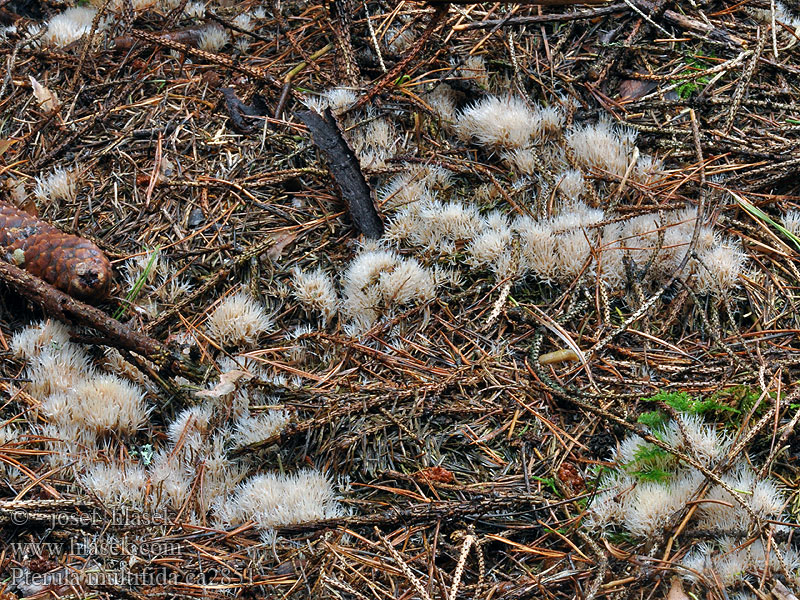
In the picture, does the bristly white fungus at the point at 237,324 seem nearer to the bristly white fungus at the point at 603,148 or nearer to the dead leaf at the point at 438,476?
the dead leaf at the point at 438,476

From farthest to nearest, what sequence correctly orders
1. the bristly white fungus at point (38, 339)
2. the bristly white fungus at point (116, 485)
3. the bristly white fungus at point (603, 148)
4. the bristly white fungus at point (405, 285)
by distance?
the bristly white fungus at point (603, 148) < the bristly white fungus at point (405, 285) < the bristly white fungus at point (38, 339) < the bristly white fungus at point (116, 485)

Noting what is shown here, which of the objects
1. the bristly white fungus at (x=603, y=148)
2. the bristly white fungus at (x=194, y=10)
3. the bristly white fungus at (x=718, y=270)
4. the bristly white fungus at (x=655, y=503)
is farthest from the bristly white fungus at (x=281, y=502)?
the bristly white fungus at (x=194, y=10)

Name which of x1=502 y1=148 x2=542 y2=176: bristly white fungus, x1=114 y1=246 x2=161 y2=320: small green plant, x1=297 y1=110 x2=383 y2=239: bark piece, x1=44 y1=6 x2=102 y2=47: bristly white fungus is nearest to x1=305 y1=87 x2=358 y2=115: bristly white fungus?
x1=297 y1=110 x2=383 y2=239: bark piece

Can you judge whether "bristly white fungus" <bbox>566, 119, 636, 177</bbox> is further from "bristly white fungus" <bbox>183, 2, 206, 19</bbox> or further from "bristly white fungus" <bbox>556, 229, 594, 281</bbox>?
"bristly white fungus" <bbox>183, 2, 206, 19</bbox>

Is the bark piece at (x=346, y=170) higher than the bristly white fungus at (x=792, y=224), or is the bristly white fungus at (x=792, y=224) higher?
the bark piece at (x=346, y=170)

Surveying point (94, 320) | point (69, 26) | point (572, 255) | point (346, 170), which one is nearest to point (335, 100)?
point (346, 170)

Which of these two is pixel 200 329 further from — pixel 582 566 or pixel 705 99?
pixel 705 99
